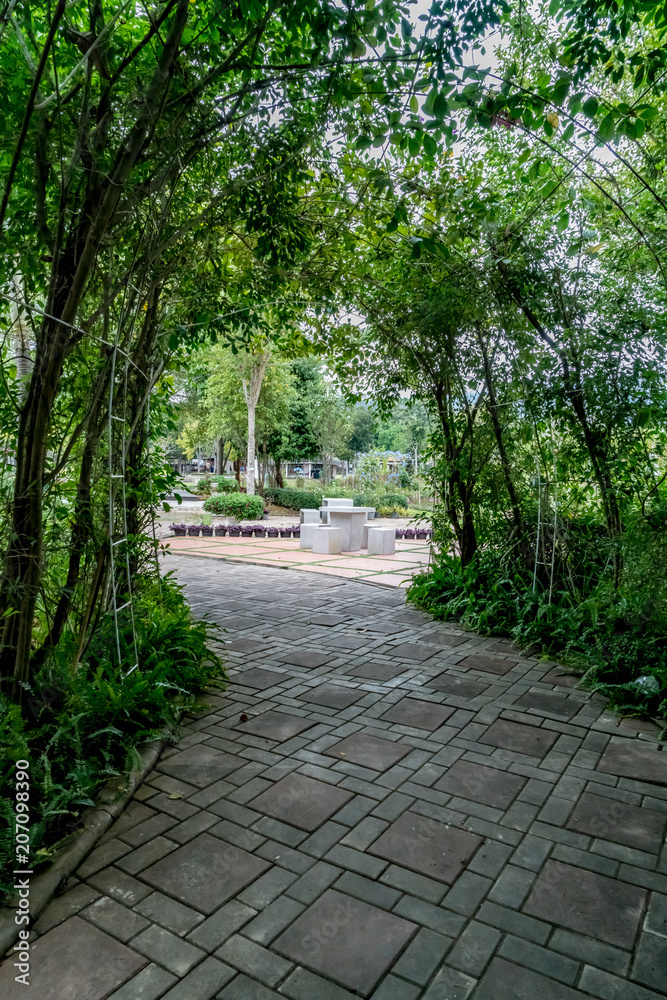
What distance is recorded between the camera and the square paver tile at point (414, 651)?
4.57 m

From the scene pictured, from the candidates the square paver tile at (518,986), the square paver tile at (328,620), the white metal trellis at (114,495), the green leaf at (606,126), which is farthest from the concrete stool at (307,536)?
the square paver tile at (518,986)

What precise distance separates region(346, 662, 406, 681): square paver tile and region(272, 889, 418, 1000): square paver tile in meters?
2.20

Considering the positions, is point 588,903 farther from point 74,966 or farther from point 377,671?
point 377,671

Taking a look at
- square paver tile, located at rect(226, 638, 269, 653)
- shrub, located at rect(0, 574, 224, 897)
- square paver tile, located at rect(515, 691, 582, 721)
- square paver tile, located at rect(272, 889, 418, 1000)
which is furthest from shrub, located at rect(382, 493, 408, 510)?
square paver tile, located at rect(272, 889, 418, 1000)

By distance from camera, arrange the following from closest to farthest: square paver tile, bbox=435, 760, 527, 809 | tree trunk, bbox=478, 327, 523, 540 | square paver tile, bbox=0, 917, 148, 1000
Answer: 1. square paver tile, bbox=0, 917, 148, 1000
2. square paver tile, bbox=435, 760, 527, 809
3. tree trunk, bbox=478, 327, 523, 540

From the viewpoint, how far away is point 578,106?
84.1 inches

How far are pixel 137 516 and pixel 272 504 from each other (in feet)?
62.8

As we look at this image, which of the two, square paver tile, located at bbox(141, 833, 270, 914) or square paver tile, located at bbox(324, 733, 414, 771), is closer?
square paver tile, located at bbox(141, 833, 270, 914)

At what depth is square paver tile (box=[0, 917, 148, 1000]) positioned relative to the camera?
155 cm

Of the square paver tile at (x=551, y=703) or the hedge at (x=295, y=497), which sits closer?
the square paver tile at (x=551, y=703)

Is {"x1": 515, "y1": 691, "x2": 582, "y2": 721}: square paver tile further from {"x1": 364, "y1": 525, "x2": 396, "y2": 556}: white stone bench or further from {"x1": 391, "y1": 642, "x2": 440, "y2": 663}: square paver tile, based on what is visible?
{"x1": 364, "y1": 525, "x2": 396, "y2": 556}: white stone bench

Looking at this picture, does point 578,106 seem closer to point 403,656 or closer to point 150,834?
point 150,834

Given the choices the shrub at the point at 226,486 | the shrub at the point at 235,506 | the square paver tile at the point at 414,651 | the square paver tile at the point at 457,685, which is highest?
the shrub at the point at 226,486

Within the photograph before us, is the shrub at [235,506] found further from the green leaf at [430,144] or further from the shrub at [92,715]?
the green leaf at [430,144]
